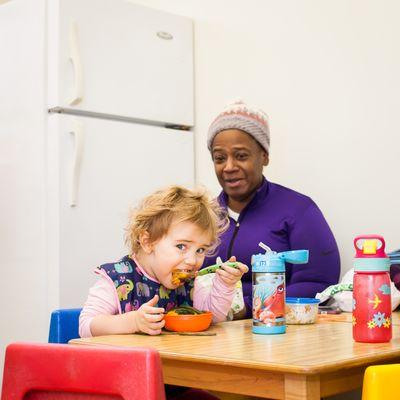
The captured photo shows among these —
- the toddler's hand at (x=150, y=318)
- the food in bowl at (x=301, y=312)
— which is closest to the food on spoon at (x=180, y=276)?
the toddler's hand at (x=150, y=318)

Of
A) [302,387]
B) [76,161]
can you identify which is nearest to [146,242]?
[302,387]

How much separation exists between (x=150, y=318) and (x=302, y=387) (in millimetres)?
536

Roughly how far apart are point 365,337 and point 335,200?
1311 mm

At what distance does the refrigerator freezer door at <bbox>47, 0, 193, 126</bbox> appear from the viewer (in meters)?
2.80

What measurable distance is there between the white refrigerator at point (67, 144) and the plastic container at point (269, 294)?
3.91 ft

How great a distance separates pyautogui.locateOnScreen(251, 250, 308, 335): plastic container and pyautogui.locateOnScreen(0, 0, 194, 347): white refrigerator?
1.19m

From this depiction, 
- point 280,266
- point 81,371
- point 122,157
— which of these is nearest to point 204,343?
point 280,266

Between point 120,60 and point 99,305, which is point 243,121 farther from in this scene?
point 99,305

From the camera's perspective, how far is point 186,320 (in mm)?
1764

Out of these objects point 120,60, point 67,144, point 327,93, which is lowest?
point 67,144

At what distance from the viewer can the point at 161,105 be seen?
3186mm

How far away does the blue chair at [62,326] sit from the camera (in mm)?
1996

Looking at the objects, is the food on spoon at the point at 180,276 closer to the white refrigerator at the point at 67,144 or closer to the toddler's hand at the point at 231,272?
the toddler's hand at the point at 231,272

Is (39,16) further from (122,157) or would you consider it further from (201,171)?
(201,171)
